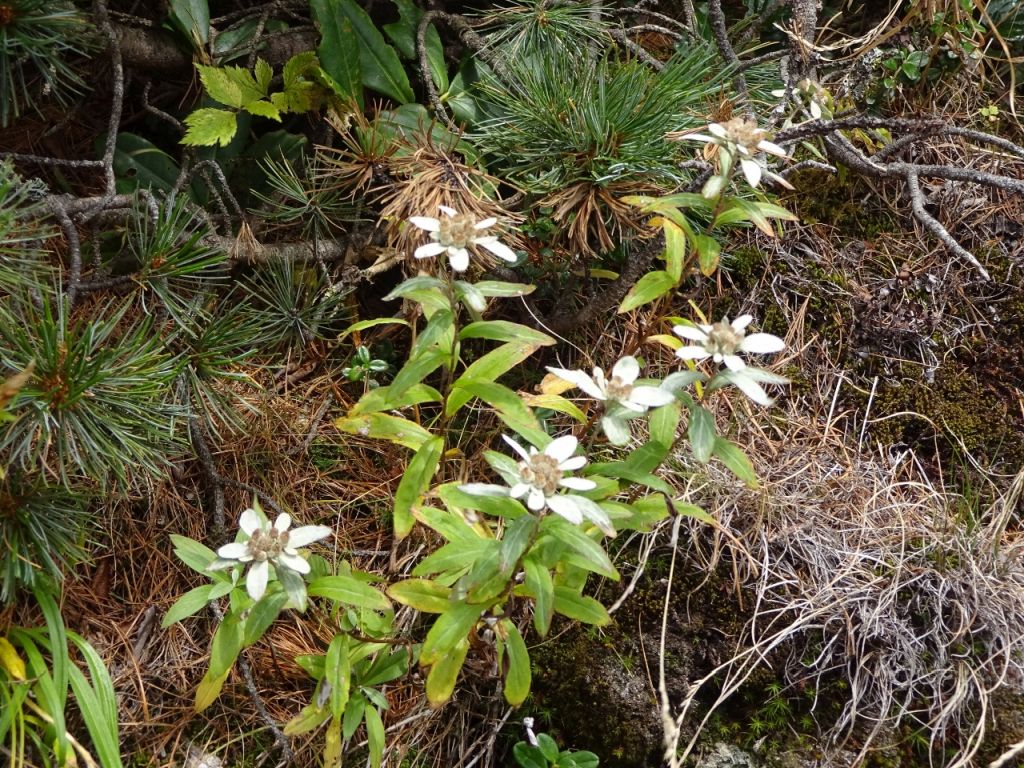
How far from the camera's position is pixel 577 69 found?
6.37 ft

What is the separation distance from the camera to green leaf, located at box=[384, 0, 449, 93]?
2143mm

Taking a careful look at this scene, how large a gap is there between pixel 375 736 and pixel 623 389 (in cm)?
74

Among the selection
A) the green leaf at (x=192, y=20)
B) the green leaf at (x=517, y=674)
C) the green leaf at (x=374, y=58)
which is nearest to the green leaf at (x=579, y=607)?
the green leaf at (x=517, y=674)

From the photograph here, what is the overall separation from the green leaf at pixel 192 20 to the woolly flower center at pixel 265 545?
1.28 m

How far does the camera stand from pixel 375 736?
148 centimetres

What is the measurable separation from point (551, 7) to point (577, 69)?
0.36 metres

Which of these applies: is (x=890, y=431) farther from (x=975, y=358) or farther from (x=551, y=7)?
(x=551, y=7)

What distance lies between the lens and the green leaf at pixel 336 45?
6.57ft

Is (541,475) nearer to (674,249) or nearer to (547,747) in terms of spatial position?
(674,249)

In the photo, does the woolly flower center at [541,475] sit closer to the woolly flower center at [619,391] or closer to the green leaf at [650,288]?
the woolly flower center at [619,391]

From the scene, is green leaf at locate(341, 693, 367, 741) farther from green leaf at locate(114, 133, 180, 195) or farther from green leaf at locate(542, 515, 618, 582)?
green leaf at locate(114, 133, 180, 195)

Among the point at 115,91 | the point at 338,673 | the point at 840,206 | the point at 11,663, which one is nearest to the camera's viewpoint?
the point at 338,673

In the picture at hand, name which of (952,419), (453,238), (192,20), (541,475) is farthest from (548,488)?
(192,20)

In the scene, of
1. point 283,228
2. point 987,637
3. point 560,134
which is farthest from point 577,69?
point 987,637
